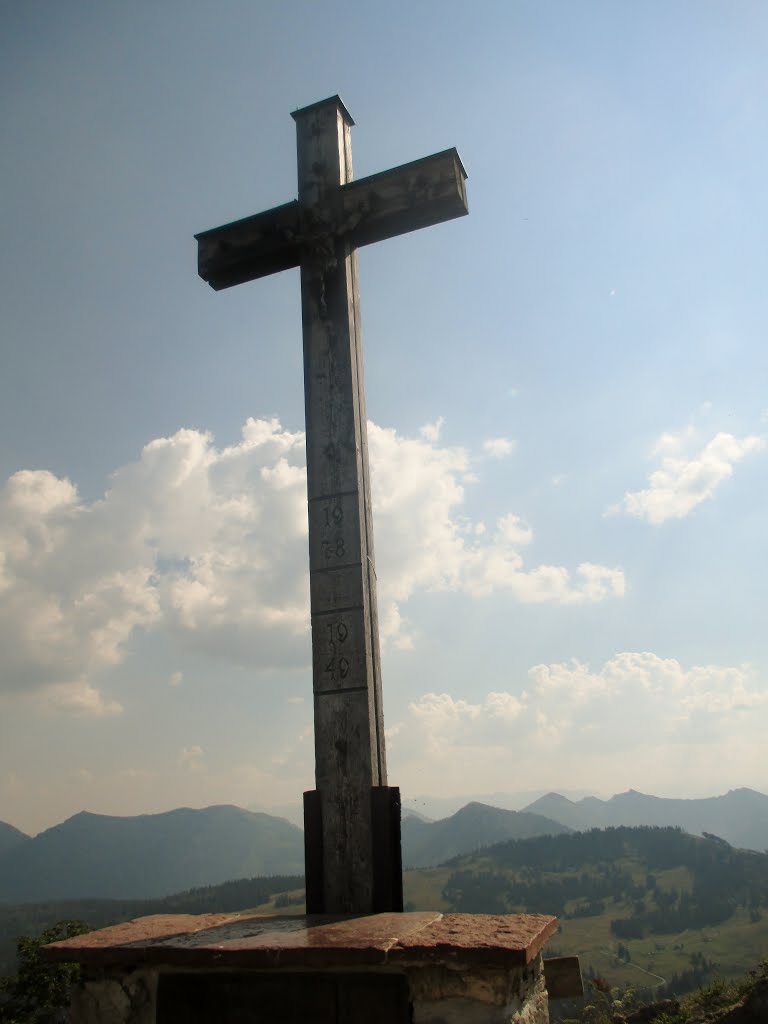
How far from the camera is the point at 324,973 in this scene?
318 centimetres

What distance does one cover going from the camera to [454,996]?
3051 mm

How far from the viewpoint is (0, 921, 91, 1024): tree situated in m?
20.4

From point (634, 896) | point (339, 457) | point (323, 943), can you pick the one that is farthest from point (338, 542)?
point (634, 896)

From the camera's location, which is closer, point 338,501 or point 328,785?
point 328,785

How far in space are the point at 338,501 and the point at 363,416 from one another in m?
0.69

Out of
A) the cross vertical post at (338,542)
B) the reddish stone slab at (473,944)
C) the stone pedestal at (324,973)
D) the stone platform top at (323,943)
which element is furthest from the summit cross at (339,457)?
the reddish stone slab at (473,944)

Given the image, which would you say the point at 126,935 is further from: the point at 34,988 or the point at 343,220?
the point at 34,988

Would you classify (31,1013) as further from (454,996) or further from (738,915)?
(738,915)

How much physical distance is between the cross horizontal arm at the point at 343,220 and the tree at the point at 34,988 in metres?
20.0

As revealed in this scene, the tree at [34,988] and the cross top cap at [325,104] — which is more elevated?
the cross top cap at [325,104]

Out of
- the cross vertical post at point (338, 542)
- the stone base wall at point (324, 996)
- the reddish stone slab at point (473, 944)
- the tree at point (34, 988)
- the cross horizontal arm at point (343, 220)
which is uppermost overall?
the cross horizontal arm at point (343, 220)

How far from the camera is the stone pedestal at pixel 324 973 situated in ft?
9.90

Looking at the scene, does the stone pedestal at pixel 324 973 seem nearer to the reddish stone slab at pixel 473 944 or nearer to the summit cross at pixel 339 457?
the reddish stone slab at pixel 473 944

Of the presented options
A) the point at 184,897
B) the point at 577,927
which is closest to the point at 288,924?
the point at 577,927
